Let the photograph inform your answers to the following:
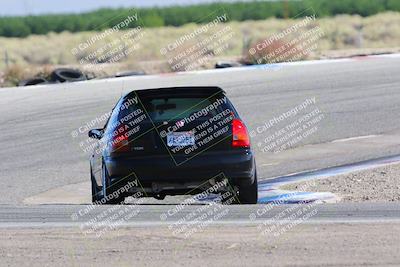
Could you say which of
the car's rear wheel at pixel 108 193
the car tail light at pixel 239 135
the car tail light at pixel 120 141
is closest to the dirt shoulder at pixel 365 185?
the car tail light at pixel 239 135

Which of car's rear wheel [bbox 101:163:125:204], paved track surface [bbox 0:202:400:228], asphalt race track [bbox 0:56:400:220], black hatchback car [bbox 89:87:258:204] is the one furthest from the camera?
asphalt race track [bbox 0:56:400:220]

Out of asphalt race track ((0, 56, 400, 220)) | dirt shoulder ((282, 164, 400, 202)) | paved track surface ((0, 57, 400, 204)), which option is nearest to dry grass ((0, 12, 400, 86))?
asphalt race track ((0, 56, 400, 220))

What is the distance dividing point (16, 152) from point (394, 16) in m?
44.2

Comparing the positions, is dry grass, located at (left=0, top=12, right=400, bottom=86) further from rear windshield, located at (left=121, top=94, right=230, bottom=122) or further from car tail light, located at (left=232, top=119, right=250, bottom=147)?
car tail light, located at (left=232, top=119, right=250, bottom=147)

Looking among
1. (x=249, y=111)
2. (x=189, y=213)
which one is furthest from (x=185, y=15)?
(x=189, y=213)

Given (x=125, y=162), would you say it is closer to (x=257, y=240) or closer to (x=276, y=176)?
(x=257, y=240)

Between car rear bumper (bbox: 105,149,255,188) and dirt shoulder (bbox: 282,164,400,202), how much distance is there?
191 centimetres

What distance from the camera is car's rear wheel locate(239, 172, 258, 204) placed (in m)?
11.5

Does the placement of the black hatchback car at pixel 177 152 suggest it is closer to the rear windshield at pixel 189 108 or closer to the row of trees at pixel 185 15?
the rear windshield at pixel 189 108

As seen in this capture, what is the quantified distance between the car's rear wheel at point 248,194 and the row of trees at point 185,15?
49791mm

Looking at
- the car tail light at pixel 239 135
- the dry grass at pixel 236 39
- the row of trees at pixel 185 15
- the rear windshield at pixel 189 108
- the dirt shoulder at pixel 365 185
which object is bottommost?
the row of trees at pixel 185 15

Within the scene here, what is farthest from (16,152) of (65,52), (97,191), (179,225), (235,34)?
(235,34)

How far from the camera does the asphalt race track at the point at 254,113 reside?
1680 centimetres

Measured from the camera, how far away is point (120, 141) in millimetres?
11328
